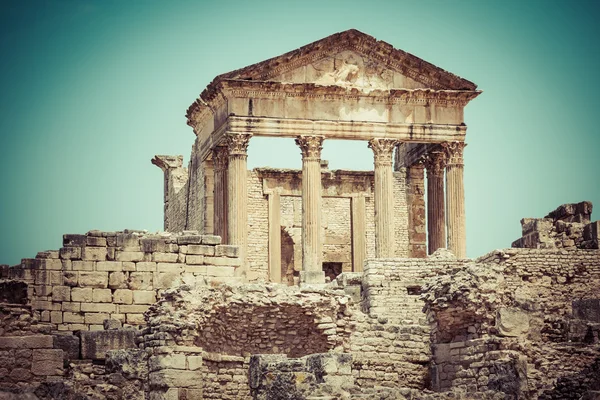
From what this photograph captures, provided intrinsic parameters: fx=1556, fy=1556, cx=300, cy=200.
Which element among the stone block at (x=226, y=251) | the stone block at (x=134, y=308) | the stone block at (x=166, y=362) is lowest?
the stone block at (x=166, y=362)

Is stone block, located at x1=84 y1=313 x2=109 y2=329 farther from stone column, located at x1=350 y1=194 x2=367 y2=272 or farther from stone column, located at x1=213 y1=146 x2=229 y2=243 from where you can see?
stone column, located at x1=350 y1=194 x2=367 y2=272

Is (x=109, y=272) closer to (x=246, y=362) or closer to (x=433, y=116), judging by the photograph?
(x=246, y=362)

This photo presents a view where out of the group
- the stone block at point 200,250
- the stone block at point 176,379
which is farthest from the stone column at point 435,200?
the stone block at point 176,379

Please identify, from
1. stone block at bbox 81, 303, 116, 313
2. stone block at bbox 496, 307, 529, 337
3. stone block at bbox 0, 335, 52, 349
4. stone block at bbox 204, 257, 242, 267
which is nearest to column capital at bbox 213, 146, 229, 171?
stone block at bbox 204, 257, 242, 267

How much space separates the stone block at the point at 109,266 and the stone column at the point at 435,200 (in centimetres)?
2156

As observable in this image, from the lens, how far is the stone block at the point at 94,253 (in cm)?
2853

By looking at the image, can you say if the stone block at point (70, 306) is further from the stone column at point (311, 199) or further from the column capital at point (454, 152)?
the column capital at point (454, 152)

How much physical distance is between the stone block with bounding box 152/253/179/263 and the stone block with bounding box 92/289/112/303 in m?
1.06

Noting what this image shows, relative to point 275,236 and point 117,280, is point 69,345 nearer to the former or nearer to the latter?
point 117,280

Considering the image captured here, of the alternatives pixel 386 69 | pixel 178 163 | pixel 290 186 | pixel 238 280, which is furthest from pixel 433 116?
pixel 238 280

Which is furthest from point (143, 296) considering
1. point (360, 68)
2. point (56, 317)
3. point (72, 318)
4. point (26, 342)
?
point (360, 68)

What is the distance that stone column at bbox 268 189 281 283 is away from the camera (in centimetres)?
5072

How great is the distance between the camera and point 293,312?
87.6ft

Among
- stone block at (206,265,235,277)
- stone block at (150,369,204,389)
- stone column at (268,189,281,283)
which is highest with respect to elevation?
stone column at (268,189,281,283)
